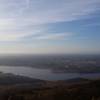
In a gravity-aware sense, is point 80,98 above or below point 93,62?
below

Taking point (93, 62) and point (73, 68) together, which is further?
point (93, 62)

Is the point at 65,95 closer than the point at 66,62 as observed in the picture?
Yes

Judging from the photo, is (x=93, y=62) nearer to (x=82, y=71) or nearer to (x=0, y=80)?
(x=82, y=71)

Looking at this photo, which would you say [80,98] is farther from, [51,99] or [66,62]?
[66,62]

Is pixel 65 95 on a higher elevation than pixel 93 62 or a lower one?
lower

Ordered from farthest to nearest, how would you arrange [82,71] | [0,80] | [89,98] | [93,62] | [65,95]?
[93,62] → [82,71] → [0,80] → [65,95] → [89,98]

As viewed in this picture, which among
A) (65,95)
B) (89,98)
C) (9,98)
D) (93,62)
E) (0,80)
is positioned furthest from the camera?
(93,62)

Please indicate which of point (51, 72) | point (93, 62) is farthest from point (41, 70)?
point (93, 62)

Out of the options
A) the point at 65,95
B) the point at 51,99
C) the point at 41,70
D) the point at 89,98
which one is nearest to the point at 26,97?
the point at 51,99
